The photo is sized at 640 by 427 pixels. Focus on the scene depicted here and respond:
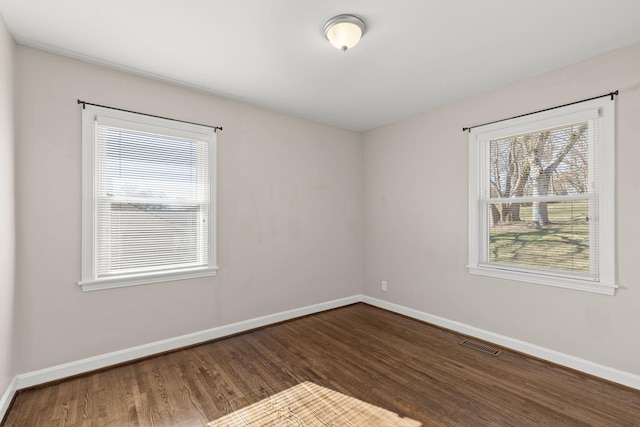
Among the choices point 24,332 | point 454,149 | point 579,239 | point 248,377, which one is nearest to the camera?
point 24,332

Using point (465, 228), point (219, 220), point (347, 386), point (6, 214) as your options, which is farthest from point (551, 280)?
point (6, 214)

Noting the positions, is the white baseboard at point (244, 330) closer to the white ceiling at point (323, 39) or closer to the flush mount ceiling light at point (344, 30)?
the white ceiling at point (323, 39)

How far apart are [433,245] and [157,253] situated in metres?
3.04

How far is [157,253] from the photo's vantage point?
2984mm

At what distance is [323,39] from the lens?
2301 mm

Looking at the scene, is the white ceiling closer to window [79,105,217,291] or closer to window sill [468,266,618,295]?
window [79,105,217,291]

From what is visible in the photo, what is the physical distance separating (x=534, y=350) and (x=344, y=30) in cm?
318

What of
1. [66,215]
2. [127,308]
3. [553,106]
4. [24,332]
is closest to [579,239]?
[553,106]

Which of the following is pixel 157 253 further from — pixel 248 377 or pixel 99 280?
pixel 248 377

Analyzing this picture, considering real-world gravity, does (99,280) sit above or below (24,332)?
above

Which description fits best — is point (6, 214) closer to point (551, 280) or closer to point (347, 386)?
point (347, 386)

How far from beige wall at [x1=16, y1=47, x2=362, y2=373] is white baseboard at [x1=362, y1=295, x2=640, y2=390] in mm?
1193

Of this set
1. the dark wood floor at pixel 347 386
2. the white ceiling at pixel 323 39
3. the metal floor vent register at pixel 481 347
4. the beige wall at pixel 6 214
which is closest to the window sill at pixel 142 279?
the beige wall at pixel 6 214

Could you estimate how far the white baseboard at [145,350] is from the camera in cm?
240
